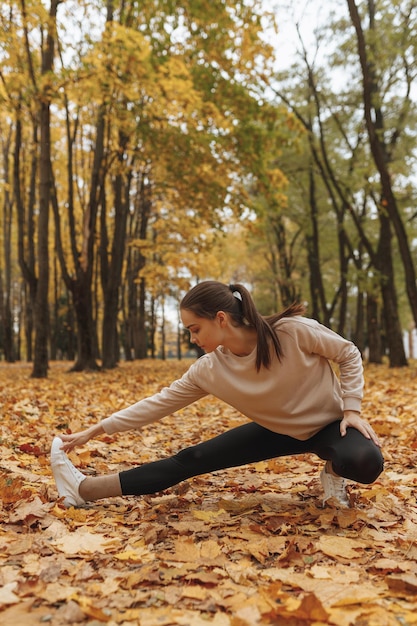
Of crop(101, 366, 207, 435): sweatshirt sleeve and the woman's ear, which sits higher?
the woman's ear

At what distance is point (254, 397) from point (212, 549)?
2.97ft

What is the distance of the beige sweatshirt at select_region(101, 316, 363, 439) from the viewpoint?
3162 millimetres

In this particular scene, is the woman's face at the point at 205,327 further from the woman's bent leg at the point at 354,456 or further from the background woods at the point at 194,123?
the background woods at the point at 194,123

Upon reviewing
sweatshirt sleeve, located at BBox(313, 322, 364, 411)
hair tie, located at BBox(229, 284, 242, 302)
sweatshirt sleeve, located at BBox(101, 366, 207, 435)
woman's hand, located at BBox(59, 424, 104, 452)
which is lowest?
woman's hand, located at BBox(59, 424, 104, 452)

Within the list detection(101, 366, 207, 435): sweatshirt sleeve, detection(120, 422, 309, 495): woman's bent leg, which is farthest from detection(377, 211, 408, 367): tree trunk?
detection(101, 366, 207, 435): sweatshirt sleeve

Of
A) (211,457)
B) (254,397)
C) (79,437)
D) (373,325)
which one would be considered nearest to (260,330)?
(254,397)

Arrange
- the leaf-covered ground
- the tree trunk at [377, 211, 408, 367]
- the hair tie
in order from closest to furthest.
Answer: the leaf-covered ground → the hair tie → the tree trunk at [377, 211, 408, 367]

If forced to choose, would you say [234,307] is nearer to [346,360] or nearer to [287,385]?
[287,385]

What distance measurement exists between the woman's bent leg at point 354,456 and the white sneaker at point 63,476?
1406 mm

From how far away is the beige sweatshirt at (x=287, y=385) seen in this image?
316 cm

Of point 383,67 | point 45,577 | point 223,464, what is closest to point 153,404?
point 223,464

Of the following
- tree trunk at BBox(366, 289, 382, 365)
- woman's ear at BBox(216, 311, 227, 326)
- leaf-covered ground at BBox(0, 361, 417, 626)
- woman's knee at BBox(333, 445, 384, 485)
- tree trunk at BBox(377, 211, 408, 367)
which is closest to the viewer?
leaf-covered ground at BBox(0, 361, 417, 626)

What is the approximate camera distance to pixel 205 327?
10.0 feet

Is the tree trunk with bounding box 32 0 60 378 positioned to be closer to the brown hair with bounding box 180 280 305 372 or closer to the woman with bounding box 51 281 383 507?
the woman with bounding box 51 281 383 507
